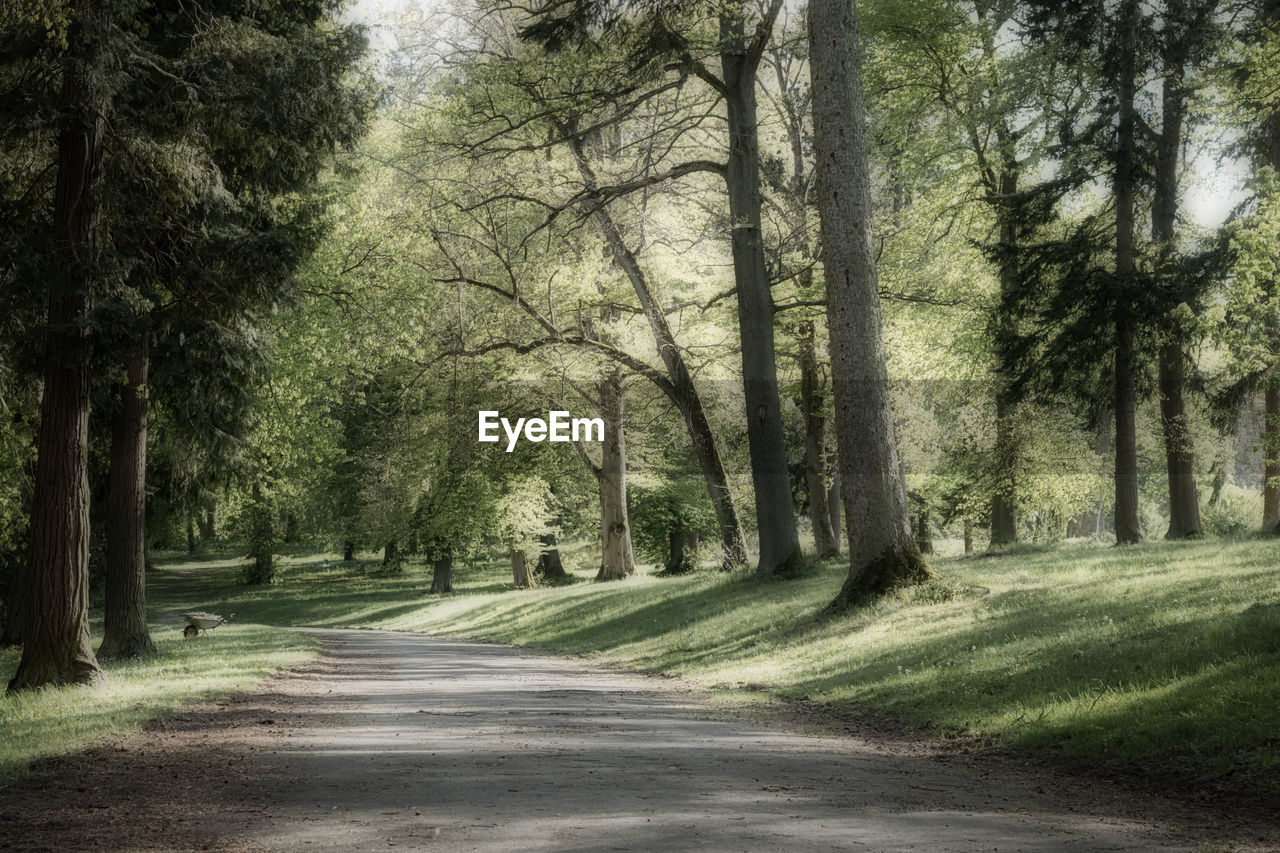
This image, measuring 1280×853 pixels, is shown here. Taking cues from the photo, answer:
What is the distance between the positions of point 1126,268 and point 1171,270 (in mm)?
913

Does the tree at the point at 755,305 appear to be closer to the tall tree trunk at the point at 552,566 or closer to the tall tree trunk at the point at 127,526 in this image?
the tall tree trunk at the point at 127,526

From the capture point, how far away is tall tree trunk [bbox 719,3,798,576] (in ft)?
76.3

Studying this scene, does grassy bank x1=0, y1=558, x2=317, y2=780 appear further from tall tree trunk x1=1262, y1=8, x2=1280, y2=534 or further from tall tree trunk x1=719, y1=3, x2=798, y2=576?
tall tree trunk x1=1262, y1=8, x2=1280, y2=534

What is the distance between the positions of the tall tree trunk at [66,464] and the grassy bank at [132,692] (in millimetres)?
560

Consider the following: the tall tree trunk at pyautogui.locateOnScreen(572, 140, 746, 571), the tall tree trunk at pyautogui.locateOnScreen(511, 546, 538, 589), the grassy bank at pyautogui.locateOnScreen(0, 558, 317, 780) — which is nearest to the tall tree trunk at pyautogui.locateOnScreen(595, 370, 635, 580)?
the tall tree trunk at pyautogui.locateOnScreen(572, 140, 746, 571)

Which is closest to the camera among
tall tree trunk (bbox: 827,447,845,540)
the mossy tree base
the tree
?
the mossy tree base

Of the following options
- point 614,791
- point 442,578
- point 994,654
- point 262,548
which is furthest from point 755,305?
point 262,548

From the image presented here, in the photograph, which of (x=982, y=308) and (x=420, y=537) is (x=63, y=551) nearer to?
(x=982, y=308)

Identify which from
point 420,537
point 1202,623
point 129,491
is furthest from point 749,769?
point 420,537

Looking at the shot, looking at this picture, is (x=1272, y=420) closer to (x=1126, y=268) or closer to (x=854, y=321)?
(x=854, y=321)

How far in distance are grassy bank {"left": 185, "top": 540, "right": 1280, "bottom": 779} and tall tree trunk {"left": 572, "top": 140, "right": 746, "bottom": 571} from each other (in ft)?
7.90

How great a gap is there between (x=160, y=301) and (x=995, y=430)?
71.0 ft

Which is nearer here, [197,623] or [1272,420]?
[1272,420]

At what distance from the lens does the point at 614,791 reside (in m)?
7.29
